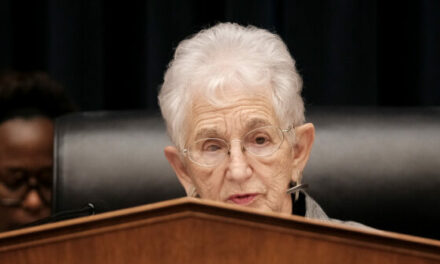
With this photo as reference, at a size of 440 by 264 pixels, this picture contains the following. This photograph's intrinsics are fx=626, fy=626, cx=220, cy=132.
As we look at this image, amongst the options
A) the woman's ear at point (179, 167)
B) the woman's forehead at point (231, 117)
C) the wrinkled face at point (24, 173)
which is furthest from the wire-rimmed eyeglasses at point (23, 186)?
the woman's forehead at point (231, 117)

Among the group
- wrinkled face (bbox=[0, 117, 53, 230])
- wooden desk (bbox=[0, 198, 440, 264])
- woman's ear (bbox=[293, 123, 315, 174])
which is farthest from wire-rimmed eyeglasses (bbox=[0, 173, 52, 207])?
wooden desk (bbox=[0, 198, 440, 264])

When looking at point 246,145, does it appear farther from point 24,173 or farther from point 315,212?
point 24,173

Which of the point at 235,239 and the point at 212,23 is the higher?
the point at 212,23

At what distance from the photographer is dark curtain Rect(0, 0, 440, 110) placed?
6.03ft

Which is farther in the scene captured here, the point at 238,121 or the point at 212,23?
the point at 212,23

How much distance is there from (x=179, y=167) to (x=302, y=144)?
9.3 inches

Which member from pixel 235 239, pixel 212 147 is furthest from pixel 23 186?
pixel 235 239

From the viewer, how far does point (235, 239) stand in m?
0.52

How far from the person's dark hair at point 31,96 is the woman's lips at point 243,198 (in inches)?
24.2

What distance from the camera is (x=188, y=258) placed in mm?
516


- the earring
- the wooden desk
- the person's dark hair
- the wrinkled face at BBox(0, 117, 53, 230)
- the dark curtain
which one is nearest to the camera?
the wooden desk

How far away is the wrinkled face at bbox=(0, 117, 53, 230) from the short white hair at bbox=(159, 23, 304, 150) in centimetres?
34

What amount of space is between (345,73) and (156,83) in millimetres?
563

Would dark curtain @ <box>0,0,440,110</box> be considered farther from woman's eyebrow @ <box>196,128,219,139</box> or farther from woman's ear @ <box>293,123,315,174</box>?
woman's eyebrow @ <box>196,128,219,139</box>
